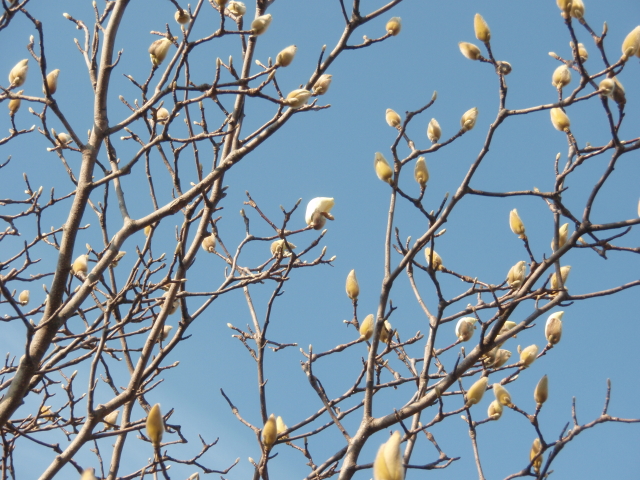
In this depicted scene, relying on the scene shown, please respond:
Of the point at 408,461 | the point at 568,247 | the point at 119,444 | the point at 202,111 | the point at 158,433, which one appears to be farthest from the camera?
the point at 202,111

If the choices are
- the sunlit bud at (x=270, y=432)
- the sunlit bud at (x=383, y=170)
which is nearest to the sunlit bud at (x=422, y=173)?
the sunlit bud at (x=383, y=170)

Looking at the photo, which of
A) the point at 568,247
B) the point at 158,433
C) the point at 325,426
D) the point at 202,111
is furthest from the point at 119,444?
the point at 568,247

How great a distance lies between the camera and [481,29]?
2.39 metres

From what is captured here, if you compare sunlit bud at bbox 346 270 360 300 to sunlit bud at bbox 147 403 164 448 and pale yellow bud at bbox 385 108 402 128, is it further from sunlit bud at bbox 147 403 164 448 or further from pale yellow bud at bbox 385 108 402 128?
sunlit bud at bbox 147 403 164 448

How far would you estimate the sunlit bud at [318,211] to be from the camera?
254 centimetres

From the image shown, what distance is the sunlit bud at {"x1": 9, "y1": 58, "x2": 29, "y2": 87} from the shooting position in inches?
104

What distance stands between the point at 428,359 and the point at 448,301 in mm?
233

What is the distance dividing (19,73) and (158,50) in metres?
0.71

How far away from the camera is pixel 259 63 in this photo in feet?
8.48

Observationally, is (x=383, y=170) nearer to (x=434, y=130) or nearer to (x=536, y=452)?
(x=434, y=130)

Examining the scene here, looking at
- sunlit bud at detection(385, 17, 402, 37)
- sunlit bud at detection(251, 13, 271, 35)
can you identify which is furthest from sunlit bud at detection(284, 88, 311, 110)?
sunlit bud at detection(385, 17, 402, 37)

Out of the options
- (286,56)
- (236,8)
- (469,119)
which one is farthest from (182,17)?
(469,119)

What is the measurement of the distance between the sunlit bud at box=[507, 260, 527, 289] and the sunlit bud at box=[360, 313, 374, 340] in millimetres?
601

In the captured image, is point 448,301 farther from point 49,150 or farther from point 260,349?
point 49,150
